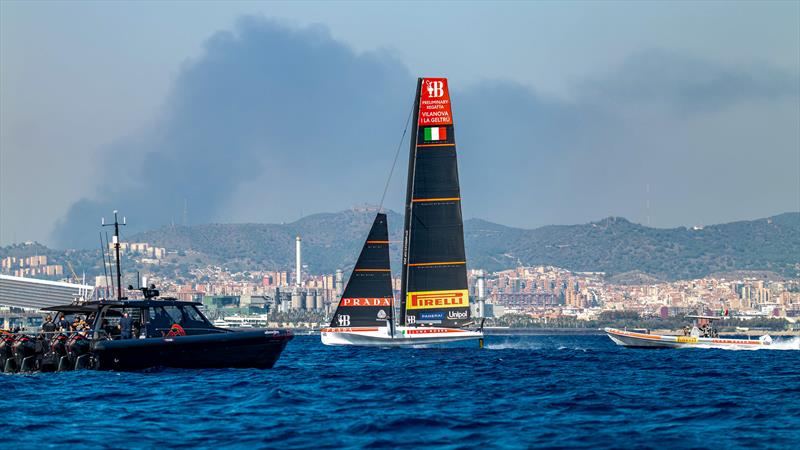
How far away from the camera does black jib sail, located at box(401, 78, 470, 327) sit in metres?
81.8

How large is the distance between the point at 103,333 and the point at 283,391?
12.6 metres

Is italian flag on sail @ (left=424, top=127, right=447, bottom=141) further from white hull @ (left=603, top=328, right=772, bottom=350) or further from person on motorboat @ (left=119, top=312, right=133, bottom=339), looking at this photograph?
person on motorboat @ (left=119, top=312, right=133, bottom=339)

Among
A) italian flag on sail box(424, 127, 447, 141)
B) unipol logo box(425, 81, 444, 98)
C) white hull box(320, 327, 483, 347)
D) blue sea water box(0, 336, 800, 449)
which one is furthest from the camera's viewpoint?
unipol logo box(425, 81, 444, 98)

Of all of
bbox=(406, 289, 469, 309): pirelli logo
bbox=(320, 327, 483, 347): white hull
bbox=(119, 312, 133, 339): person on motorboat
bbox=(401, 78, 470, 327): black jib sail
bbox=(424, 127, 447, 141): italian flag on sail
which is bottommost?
bbox=(320, 327, 483, 347): white hull

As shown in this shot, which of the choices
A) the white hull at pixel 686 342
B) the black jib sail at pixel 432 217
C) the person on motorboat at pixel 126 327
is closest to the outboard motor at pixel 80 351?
the person on motorboat at pixel 126 327

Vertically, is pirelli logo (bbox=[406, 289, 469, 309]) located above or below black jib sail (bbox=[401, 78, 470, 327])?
below

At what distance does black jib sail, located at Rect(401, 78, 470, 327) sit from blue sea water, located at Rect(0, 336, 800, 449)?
80.8 feet

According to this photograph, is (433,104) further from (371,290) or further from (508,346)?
(508,346)

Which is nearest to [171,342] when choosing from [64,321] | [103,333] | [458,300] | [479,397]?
→ [103,333]

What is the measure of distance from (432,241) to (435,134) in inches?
268

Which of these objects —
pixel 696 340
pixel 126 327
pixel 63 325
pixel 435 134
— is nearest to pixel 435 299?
pixel 435 134

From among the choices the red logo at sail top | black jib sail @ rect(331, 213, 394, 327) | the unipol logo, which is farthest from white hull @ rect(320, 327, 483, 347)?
the unipol logo

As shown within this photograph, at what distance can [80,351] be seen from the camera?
171ft

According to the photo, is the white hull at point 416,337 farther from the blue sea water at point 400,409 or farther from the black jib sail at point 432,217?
the blue sea water at point 400,409
